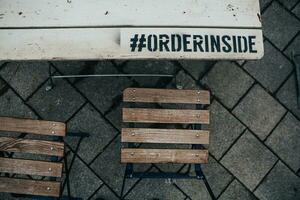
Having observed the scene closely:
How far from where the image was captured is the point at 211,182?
3779 millimetres

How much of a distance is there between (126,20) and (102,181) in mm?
1681

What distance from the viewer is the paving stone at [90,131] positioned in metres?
3.78

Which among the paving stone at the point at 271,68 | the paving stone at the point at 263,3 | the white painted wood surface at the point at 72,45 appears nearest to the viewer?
the white painted wood surface at the point at 72,45

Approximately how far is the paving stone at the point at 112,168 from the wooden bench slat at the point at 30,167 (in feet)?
2.17

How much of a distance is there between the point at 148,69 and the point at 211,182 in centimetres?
134

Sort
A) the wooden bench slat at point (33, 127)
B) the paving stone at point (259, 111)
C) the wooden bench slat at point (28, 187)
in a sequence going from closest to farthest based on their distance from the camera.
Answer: the wooden bench slat at point (28, 187) < the wooden bench slat at point (33, 127) < the paving stone at point (259, 111)

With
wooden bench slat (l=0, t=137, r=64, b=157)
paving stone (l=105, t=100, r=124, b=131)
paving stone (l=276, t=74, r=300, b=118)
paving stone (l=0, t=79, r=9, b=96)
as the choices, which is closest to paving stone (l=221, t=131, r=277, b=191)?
paving stone (l=276, t=74, r=300, b=118)

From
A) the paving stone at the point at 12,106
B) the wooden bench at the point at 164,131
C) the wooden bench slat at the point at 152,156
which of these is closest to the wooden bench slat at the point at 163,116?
the wooden bench at the point at 164,131

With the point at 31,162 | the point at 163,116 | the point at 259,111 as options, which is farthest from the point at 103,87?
the point at 259,111

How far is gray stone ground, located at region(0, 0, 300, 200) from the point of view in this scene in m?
3.74

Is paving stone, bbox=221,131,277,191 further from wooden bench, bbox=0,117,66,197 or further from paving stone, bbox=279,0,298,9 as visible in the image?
wooden bench, bbox=0,117,66,197

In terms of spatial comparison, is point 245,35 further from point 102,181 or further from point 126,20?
point 102,181

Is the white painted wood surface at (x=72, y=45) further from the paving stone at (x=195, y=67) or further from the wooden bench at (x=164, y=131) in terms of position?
the paving stone at (x=195, y=67)

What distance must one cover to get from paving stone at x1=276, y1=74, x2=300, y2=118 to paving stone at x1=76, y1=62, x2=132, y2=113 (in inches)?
64.4
